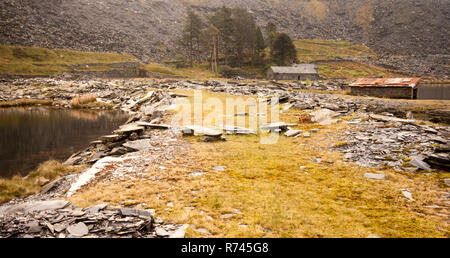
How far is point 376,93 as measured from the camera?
1661 inches

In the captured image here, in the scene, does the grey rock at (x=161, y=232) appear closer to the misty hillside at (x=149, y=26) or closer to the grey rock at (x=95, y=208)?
A: the grey rock at (x=95, y=208)

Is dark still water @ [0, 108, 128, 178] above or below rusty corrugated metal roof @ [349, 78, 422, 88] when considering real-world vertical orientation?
below

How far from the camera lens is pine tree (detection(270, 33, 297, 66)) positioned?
95125mm

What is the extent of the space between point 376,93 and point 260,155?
1497 inches

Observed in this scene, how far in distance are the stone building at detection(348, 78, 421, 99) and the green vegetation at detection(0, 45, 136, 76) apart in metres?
66.6

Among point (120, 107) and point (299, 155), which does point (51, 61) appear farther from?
point (299, 155)

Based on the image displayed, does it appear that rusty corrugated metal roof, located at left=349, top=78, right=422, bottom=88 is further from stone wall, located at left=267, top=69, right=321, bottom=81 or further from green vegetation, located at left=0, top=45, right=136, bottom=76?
green vegetation, located at left=0, top=45, right=136, bottom=76

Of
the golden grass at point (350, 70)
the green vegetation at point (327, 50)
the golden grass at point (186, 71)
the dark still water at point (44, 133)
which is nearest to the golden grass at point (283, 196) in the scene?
the dark still water at point (44, 133)

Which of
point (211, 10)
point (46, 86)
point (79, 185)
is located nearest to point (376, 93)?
point (79, 185)

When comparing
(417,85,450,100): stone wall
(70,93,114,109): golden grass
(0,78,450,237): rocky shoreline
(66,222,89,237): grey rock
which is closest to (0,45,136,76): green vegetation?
(70,93,114,109): golden grass

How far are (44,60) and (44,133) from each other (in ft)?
213

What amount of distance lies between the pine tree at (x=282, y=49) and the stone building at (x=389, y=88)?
179ft

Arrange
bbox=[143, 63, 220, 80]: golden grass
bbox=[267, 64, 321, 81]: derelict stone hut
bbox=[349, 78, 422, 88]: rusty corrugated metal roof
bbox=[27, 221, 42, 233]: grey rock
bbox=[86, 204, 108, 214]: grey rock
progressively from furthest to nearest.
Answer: bbox=[267, 64, 321, 81]: derelict stone hut < bbox=[143, 63, 220, 80]: golden grass < bbox=[349, 78, 422, 88]: rusty corrugated metal roof < bbox=[86, 204, 108, 214]: grey rock < bbox=[27, 221, 42, 233]: grey rock

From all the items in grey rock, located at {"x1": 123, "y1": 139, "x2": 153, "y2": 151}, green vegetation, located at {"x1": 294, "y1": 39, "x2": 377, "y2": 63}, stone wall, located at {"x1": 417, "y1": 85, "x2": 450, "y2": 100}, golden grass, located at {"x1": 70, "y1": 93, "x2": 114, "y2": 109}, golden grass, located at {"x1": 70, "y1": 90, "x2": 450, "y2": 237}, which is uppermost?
green vegetation, located at {"x1": 294, "y1": 39, "x2": 377, "y2": 63}
